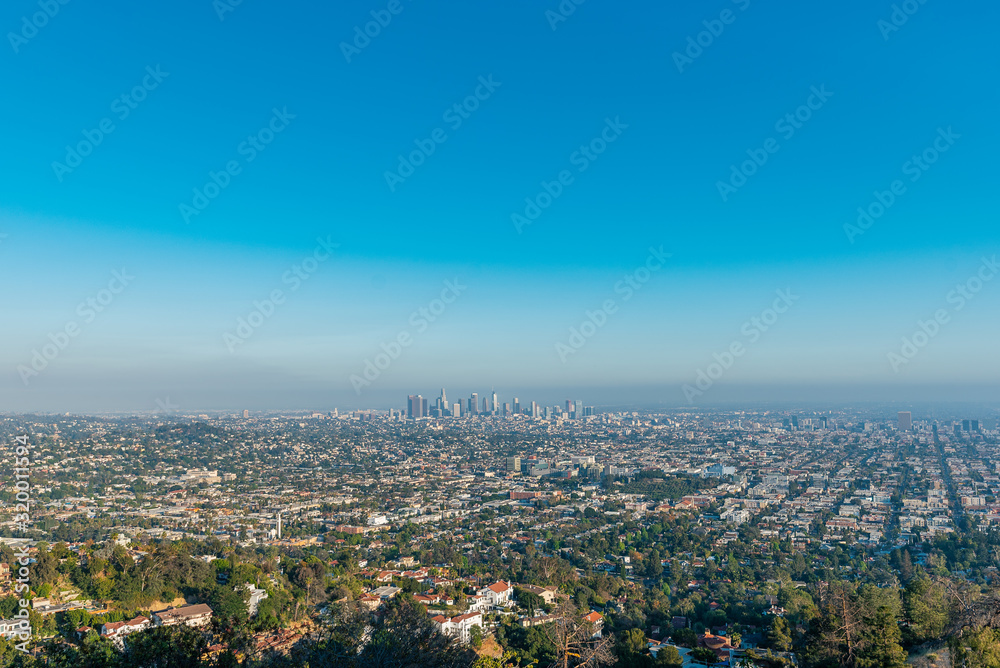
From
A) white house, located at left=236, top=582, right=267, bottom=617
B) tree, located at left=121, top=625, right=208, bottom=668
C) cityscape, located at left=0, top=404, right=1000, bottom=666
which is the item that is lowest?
cityscape, located at left=0, top=404, right=1000, bottom=666

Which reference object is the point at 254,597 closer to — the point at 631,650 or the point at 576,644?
the point at 576,644

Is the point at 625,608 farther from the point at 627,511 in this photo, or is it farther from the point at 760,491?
the point at 760,491

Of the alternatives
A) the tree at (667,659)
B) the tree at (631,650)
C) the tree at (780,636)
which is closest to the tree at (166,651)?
the tree at (631,650)

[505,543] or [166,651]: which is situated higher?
[166,651]

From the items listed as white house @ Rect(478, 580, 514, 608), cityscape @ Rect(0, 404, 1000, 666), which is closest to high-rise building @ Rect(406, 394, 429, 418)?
cityscape @ Rect(0, 404, 1000, 666)

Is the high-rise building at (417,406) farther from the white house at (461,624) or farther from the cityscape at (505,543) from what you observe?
the white house at (461,624)

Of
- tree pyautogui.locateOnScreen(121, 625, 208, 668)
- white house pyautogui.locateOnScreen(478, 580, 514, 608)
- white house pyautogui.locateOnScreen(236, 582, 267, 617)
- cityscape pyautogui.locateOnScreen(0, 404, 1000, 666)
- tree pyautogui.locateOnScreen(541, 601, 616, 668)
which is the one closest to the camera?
tree pyautogui.locateOnScreen(121, 625, 208, 668)

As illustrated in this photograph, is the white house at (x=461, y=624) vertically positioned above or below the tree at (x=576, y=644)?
below

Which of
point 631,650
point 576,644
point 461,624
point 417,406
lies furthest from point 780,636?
point 417,406

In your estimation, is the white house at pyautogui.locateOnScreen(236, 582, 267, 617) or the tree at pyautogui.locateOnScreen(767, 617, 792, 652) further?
the white house at pyautogui.locateOnScreen(236, 582, 267, 617)

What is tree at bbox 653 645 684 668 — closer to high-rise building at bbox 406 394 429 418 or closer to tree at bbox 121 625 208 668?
tree at bbox 121 625 208 668

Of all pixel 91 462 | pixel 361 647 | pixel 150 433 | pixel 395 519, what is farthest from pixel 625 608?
pixel 150 433
